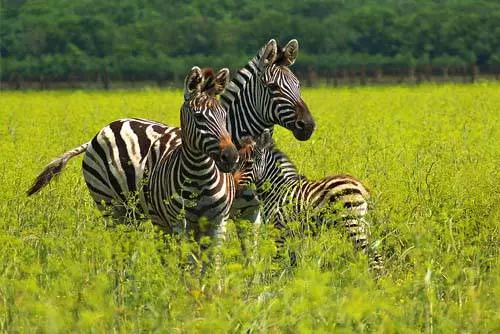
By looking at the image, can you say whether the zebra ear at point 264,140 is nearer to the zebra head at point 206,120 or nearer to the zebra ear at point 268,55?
the zebra ear at point 268,55

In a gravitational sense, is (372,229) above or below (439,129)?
above

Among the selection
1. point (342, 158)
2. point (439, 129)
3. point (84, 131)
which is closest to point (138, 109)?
point (84, 131)

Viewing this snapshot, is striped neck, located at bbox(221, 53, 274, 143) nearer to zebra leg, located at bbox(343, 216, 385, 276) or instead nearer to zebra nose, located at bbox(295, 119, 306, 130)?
zebra nose, located at bbox(295, 119, 306, 130)

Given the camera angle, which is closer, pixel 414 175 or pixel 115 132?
pixel 115 132

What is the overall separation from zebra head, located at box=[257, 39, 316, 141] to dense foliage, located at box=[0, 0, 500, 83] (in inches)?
2476

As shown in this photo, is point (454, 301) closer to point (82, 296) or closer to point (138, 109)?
point (82, 296)

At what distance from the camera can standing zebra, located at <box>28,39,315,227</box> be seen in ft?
29.6

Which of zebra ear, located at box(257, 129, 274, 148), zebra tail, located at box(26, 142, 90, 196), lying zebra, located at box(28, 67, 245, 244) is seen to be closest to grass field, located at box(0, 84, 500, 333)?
→ zebra tail, located at box(26, 142, 90, 196)

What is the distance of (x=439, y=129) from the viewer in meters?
20.3

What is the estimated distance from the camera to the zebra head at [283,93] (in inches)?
362

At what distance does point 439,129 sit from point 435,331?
47.6ft

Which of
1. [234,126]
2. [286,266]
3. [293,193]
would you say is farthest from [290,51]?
[286,266]

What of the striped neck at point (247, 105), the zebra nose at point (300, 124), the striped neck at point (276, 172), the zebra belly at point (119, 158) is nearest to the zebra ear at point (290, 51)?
the striped neck at point (247, 105)

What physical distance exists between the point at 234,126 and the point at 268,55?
0.59 m
